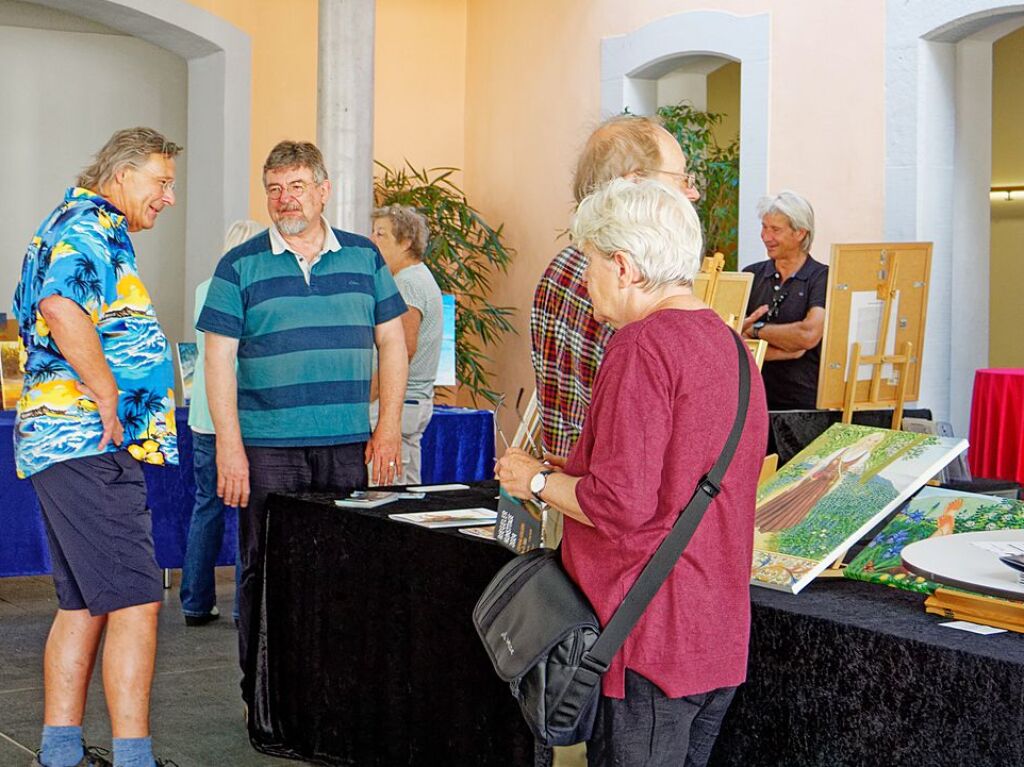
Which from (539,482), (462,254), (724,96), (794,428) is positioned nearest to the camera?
(539,482)

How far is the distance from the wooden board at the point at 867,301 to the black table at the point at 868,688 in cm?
246

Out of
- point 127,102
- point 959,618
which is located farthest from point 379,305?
point 127,102

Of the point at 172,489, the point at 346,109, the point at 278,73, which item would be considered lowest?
the point at 172,489

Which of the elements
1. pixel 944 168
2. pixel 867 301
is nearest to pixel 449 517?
pixel 867 301

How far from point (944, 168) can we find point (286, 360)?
390 centimetres

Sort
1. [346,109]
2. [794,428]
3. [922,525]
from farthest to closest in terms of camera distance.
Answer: [346,109], [794,428], [922,525]

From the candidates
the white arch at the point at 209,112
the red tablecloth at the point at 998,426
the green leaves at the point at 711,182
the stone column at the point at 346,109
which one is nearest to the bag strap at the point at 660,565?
the red tablecloth at the point at 998,426

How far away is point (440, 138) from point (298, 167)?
18.8 ft

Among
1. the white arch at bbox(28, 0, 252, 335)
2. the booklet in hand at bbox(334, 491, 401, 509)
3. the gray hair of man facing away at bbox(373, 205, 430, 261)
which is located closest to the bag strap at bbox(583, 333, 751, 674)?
the booklet in hand at bbox(334, 491, 401, 509)

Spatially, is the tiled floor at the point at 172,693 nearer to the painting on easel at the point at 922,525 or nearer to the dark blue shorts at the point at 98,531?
the dark blue shorts at the point at 98,531

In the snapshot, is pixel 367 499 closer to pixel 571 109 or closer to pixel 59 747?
pixel 59 747

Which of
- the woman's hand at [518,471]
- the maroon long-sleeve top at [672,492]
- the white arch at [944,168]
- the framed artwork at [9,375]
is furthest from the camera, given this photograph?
the white arch at [944,168]

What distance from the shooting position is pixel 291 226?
393 cm

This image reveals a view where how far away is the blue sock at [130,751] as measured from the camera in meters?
3.43
